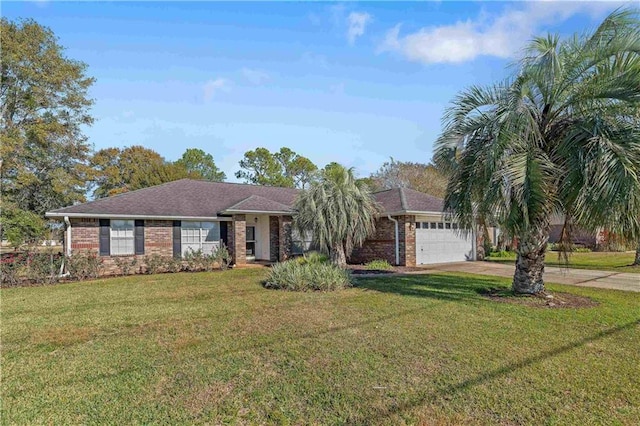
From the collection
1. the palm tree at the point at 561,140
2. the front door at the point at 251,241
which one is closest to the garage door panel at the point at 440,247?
the palm tree at the point at 561,140

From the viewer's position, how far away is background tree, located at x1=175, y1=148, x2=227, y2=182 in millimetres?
47625

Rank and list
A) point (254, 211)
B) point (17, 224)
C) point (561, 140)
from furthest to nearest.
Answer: point (17, 224)
point (254, 211)
point (561, 140)

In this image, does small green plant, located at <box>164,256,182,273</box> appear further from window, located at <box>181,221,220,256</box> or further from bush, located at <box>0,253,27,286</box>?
bush, located at <box>0,253,27,286</box>

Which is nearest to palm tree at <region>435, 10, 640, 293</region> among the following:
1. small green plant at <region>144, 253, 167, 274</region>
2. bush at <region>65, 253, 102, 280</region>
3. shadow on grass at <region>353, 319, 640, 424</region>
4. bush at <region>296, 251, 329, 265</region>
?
shadow on grass at <region>353, 319, 640, 424</region>

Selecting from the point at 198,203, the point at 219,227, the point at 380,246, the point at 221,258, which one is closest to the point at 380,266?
the point at 380,246

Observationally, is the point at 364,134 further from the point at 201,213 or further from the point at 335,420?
the point at 335,420

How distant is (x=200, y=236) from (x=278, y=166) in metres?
30.6

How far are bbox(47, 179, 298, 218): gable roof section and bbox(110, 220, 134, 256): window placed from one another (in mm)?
585

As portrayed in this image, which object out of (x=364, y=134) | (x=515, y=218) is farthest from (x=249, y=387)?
(x=364, y=134)

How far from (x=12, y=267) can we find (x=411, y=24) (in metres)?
15.0

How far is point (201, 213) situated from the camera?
16.8m

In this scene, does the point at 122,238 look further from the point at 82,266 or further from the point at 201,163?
the point at 201,163

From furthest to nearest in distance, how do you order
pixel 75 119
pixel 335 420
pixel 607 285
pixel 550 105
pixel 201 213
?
pixel 75 119
pixel 201 213
pixel 607 285
pixel 550 105
pixel 335 420

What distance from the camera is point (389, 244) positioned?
17188mm
